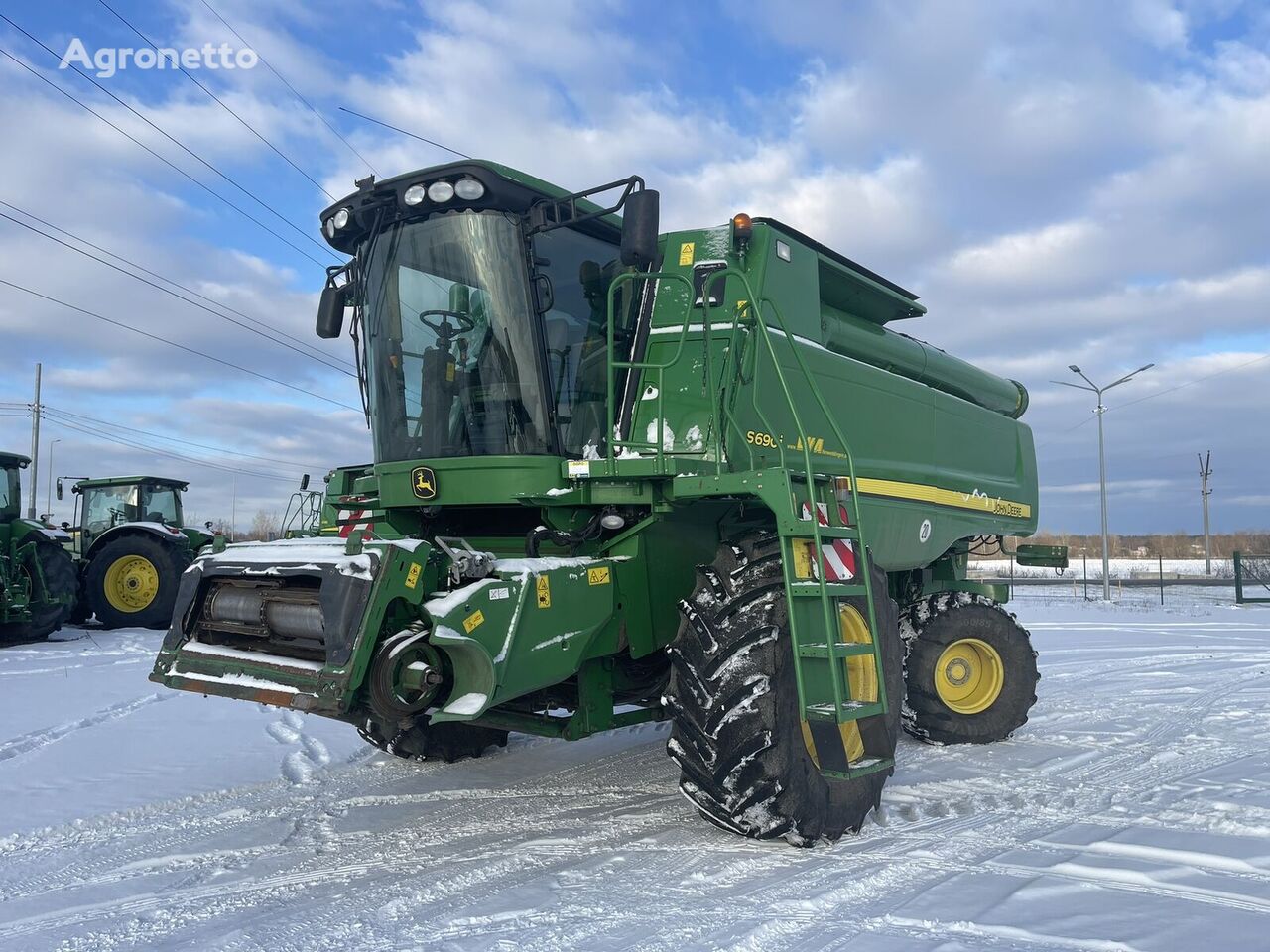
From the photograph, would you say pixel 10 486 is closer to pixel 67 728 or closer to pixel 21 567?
pixel 21 567

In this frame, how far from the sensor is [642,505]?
464 cm

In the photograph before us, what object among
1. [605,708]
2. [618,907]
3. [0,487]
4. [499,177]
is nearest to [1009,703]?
[605,708]

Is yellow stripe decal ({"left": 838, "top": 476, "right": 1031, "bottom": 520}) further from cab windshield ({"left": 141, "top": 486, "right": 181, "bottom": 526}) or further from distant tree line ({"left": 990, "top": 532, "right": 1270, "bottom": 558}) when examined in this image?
distant tree line ({"left": 990, "top": 532, "right": 1270, "bottom": 558})

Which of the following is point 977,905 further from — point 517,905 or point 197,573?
point 197,573

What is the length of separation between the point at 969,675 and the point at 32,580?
11973 millimetres

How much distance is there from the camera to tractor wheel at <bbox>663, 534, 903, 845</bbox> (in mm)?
3951

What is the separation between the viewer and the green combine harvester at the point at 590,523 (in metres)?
3.88

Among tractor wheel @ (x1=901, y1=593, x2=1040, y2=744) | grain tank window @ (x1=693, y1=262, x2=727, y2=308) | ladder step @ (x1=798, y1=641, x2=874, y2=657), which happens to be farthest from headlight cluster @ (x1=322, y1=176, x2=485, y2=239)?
tractor wheel @ (x1=901, y1=593, x2=1040, y2=744)

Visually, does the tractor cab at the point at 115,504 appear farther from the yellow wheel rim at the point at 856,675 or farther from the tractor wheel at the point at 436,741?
the yellow wheel rim at the point at 856,675

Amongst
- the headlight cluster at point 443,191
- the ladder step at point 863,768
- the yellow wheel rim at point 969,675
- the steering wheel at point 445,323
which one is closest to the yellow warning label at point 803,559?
the ladder step at point 863,768

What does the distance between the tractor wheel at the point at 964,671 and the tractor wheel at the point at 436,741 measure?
2981 mm

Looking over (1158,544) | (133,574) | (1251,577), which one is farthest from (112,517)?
(1158,544)

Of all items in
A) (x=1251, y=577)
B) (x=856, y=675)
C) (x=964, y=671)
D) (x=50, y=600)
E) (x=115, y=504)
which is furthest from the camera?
(x=1251, y=577)

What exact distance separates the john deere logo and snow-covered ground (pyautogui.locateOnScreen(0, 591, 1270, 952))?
1.59 m
